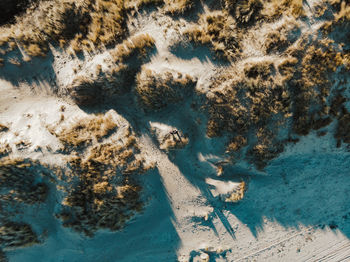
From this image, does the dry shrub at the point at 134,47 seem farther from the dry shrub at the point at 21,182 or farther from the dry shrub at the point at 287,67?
the dry shrub at the point at 21,182

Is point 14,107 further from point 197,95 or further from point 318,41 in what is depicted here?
point 318,41

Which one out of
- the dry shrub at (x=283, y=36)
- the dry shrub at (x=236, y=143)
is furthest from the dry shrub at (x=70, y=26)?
the dry shrub at (x=236, y=143)

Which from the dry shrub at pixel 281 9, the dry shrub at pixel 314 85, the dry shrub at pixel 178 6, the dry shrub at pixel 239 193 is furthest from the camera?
the dry shrub at pixel 239 193

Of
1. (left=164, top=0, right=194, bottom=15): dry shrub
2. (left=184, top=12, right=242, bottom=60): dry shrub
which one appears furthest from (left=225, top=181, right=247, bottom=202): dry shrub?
(left=164, top=0, right=194, bottom=15): dry shrub

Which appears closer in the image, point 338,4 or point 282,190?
point 338,4

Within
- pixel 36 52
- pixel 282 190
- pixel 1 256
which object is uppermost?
pixel 36 52

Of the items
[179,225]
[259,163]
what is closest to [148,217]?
[179,225]

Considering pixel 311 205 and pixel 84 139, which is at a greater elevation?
pixel 84 139

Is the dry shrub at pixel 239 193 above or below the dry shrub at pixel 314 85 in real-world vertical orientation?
below
